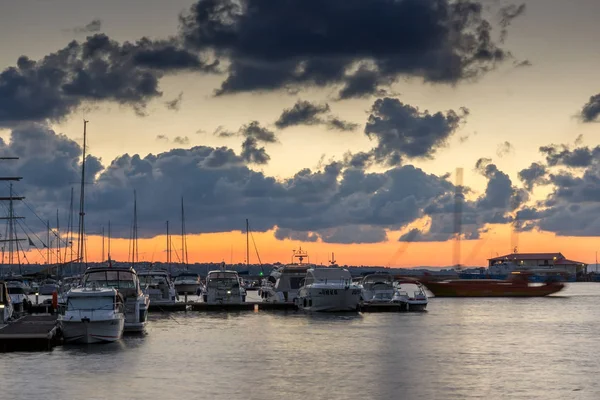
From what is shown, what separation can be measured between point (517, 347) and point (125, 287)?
89.1 feet

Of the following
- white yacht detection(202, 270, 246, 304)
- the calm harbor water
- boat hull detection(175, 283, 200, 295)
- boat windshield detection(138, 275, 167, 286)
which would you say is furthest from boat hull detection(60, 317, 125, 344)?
boat hull detection(175, 283, 200, 295)

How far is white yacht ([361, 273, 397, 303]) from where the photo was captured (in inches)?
3964

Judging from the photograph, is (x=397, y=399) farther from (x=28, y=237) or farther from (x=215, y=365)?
(x=28, y=237)

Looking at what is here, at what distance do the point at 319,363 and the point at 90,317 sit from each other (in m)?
14.7

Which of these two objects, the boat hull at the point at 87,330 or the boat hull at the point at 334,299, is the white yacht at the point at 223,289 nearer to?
the boat hull at the point at 334,299

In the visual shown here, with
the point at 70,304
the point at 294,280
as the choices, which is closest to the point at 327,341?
the point at 70,304

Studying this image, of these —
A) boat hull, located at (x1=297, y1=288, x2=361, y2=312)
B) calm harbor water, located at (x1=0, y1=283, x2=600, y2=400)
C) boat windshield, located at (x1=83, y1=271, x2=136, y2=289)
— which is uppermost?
boat windshield, located at (x1=83, y1=271, x2=136, y2=289)

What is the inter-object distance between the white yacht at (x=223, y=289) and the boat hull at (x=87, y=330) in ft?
130

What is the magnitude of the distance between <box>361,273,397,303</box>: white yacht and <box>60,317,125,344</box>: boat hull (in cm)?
4452

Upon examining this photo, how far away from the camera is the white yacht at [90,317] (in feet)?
190

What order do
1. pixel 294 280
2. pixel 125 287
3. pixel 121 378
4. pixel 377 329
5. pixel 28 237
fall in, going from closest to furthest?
pixel 121 378 → pixel 125 287 → pixel 377 329 → pixel 294 280 → pixel 28 237

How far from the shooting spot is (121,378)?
4569 centimetres

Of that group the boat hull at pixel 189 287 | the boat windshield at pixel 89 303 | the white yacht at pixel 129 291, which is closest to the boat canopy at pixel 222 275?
the white yacht at pixel 129 291

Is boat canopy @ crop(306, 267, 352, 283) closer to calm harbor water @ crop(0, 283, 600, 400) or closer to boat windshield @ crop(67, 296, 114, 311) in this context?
calm harbor water @ crop(0, 283, 600, 400)
